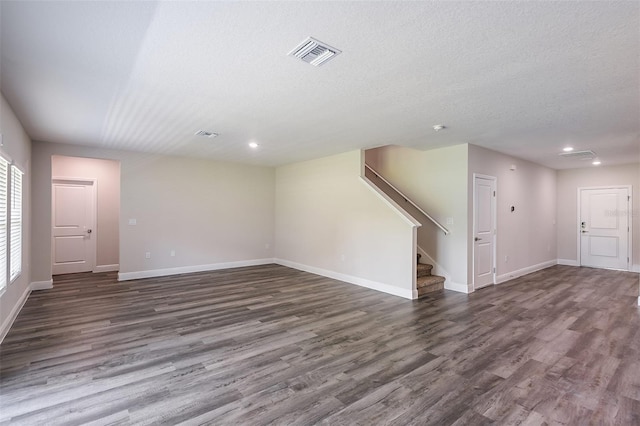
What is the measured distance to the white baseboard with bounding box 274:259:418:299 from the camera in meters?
5.13

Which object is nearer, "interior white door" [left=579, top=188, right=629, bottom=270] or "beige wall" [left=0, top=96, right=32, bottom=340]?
"beige wall" [left=0, top=96, right=32, bottom=340]

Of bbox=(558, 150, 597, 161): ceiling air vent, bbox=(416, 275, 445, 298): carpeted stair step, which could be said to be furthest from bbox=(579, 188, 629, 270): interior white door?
bbox=(416, 275, 445, 298): carpeted stair step

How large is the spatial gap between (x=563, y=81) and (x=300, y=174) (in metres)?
5.39

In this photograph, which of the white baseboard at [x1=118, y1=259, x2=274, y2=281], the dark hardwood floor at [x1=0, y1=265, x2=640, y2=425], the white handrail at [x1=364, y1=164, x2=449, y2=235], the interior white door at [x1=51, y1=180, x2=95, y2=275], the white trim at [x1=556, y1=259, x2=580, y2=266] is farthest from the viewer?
the white trim at [x1=556, y1=259, x2=580, y2=266]

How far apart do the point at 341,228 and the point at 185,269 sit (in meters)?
3.56

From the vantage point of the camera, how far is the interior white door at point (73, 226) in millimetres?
6848

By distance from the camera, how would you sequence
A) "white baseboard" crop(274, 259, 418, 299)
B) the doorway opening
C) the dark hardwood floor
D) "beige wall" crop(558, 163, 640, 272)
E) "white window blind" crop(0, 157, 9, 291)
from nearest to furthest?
the dark hardwood floor → "white window blind" crop(0, 157, 9, 291) → "white baseboard" crop(274, 259, 418, 299) → "beige wall" crop(558, 163, 640, 272) → the doorway opening

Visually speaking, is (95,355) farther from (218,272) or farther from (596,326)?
(596,326)

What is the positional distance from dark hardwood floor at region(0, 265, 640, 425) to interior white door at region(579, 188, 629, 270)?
3.21 m

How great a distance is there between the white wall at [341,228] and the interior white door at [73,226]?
13.9ft

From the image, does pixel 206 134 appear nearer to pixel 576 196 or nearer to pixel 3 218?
pixel 3 218

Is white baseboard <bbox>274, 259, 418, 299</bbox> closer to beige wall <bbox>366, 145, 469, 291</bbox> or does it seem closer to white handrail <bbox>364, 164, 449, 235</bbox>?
beige wall <bbox>366, 145, 469, 291</bbox>

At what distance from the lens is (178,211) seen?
22.8 feet

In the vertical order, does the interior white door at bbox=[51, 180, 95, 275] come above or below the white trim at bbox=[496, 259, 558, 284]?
above
